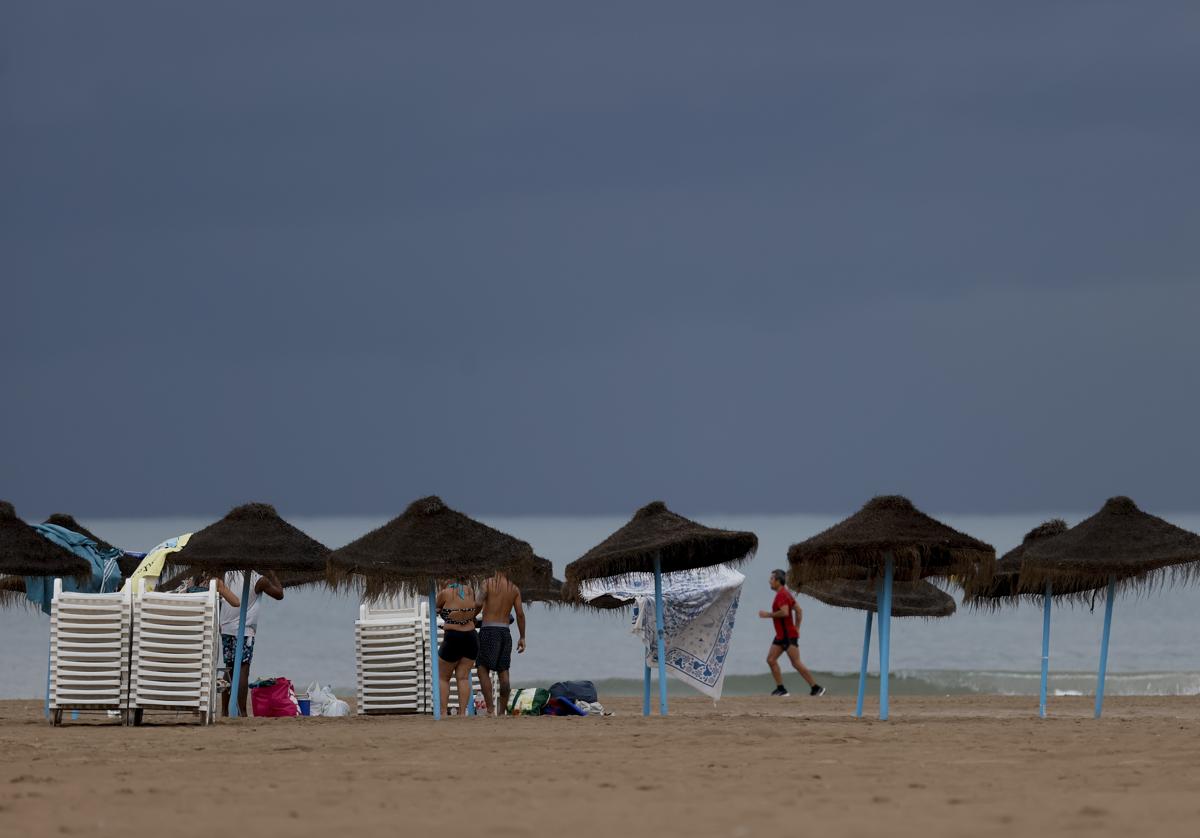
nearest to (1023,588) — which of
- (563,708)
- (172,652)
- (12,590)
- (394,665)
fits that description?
(563,708)

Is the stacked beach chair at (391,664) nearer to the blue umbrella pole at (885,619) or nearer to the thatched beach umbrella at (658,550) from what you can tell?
the thatched beach umbrella at (658,550)

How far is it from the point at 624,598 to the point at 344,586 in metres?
3.36

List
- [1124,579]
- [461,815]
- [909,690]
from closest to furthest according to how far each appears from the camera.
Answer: [461,815] → [1124,579] → [909,690]

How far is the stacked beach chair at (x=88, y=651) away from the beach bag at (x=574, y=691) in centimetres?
429

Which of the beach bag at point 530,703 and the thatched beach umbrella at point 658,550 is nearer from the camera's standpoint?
the thatched beach umbrella at point 658,550

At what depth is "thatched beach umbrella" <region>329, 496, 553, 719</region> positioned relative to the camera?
13211mm

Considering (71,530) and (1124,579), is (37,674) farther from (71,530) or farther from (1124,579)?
(1124,579)

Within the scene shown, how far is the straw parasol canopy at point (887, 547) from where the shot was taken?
12.6 m

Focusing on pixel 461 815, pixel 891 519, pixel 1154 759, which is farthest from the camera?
pixel 891 519

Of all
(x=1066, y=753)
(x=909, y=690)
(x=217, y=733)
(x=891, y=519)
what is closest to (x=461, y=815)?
(x=1066, y=753)

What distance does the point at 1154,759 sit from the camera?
9281 millimetres

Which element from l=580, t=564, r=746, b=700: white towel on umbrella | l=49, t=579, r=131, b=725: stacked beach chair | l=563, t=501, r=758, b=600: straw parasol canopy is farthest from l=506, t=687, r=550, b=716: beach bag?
l=49, t=579, r=131, b=725: stacked beach chair

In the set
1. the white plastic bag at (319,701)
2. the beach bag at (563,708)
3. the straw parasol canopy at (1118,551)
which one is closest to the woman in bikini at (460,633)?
the beach bag at (563,708)

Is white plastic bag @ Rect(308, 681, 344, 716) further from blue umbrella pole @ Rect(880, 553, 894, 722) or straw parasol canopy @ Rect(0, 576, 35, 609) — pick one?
blue umbrella pole @ Rect(880, 553, 894, 722)
